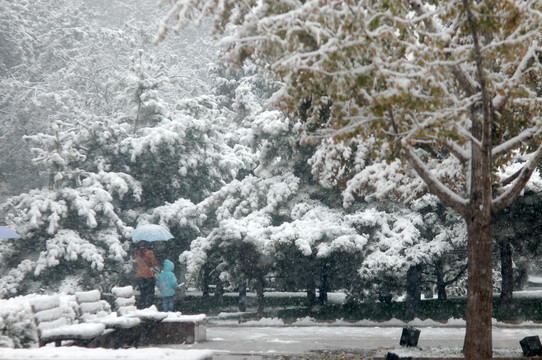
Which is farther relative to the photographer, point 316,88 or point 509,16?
point 316,88

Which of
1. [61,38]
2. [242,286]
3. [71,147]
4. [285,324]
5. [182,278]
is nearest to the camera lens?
[285,324]

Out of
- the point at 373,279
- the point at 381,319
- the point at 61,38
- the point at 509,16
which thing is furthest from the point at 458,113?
the point at 61,38

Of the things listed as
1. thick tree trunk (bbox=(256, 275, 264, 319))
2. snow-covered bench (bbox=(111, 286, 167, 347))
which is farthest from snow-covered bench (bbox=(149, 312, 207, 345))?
thick tree trunk (bbox=(256, 275, 264, 319))

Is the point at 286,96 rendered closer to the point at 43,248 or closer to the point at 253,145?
the point at 253,145

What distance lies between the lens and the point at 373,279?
17.0 meters

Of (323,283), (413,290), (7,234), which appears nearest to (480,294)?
(413,290)

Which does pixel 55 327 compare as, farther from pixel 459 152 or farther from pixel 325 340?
pixel 459 152

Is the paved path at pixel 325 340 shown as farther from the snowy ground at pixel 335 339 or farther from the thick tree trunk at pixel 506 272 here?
the thick tree trunk at pixel 506 272

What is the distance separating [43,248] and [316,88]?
1429 cm

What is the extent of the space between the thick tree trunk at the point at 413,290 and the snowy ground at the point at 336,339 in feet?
6.05

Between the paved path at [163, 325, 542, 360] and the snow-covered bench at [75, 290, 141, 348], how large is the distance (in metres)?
1.27


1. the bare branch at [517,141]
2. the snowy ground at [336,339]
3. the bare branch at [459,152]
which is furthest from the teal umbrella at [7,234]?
the bare branch at [517,141]

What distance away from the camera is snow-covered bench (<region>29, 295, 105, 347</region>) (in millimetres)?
9258

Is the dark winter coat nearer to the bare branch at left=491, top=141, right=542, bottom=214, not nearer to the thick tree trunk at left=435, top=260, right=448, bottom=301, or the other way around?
the thick tree trunk at left=435, top=260, right=448, bottom=301
